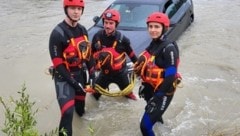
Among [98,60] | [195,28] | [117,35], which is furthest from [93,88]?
[195,28]

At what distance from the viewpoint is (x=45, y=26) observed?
1254 cm

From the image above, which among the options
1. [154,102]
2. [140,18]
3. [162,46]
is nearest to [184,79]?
[140,18]

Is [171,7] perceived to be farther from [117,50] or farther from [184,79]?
[117,50]

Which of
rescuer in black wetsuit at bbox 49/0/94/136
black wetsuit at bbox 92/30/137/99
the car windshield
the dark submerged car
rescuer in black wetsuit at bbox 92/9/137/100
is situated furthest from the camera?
the car windshield

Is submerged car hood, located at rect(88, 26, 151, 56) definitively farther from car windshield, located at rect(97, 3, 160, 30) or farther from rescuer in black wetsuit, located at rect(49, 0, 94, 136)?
rescuer in black wetsuit, located at rect(49, 0, 94, 136)

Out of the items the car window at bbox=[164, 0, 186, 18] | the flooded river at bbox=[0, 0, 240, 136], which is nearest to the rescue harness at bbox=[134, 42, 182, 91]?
the flooded river at bbox=[0, 0, 240, 136]

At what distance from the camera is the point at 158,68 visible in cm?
487

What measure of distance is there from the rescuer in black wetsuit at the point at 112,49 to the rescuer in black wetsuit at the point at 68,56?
71 centimetres

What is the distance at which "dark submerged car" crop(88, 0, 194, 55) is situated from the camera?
827 centimetres

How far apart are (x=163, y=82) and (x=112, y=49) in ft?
5.44

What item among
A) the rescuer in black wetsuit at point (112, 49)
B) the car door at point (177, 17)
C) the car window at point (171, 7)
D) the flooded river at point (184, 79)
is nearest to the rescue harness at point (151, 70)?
Result: the rescuer in black wetsuit at point (112, 49)

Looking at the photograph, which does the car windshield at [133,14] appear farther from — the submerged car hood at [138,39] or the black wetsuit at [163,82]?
the black wetsuit at [163,82]

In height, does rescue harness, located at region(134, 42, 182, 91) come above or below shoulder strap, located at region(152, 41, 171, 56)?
below

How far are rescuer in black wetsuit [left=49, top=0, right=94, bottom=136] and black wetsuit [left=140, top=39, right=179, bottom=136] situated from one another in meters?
1.00
